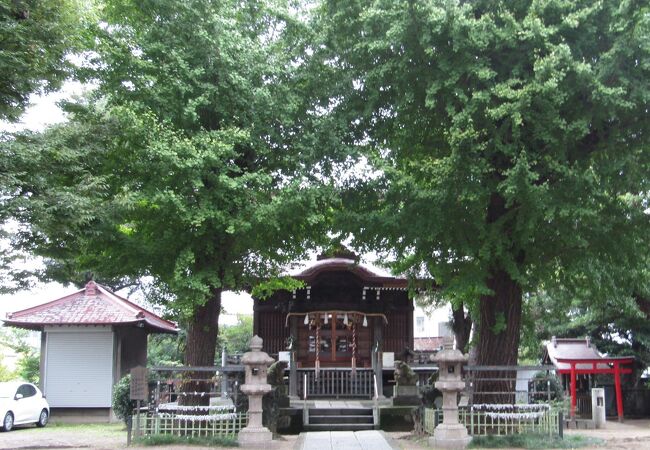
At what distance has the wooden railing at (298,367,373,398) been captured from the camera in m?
20.7

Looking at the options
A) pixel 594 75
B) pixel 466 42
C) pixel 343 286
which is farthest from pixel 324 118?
pixel 343 286

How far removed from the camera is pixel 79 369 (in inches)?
896

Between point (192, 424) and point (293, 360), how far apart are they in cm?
744

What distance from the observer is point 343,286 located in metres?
22.7

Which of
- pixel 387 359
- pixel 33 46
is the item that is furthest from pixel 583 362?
pixel 33 46

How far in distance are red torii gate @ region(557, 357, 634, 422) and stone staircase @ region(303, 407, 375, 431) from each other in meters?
10.3

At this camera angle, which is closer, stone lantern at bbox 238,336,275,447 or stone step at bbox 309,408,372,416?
stone lantern at bbox 238,336,275,447

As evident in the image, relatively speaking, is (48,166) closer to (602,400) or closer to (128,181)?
(128,181)

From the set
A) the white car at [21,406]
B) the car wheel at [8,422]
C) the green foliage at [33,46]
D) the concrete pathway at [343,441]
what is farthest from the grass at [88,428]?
→ the green foliage at [33,46]

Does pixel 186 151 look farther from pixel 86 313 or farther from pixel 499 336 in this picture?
pixel 86 313

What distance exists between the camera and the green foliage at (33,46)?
10227 mm

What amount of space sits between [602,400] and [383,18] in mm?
16766

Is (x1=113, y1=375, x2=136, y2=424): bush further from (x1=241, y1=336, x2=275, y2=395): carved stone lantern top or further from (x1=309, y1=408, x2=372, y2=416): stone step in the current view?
(x1=241, y1=336, x2=275, y2=395): carved stone lantern top

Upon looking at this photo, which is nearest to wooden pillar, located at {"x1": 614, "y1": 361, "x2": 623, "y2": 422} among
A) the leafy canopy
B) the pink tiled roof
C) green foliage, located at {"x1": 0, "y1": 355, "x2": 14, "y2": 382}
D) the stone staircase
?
the stone staircase
